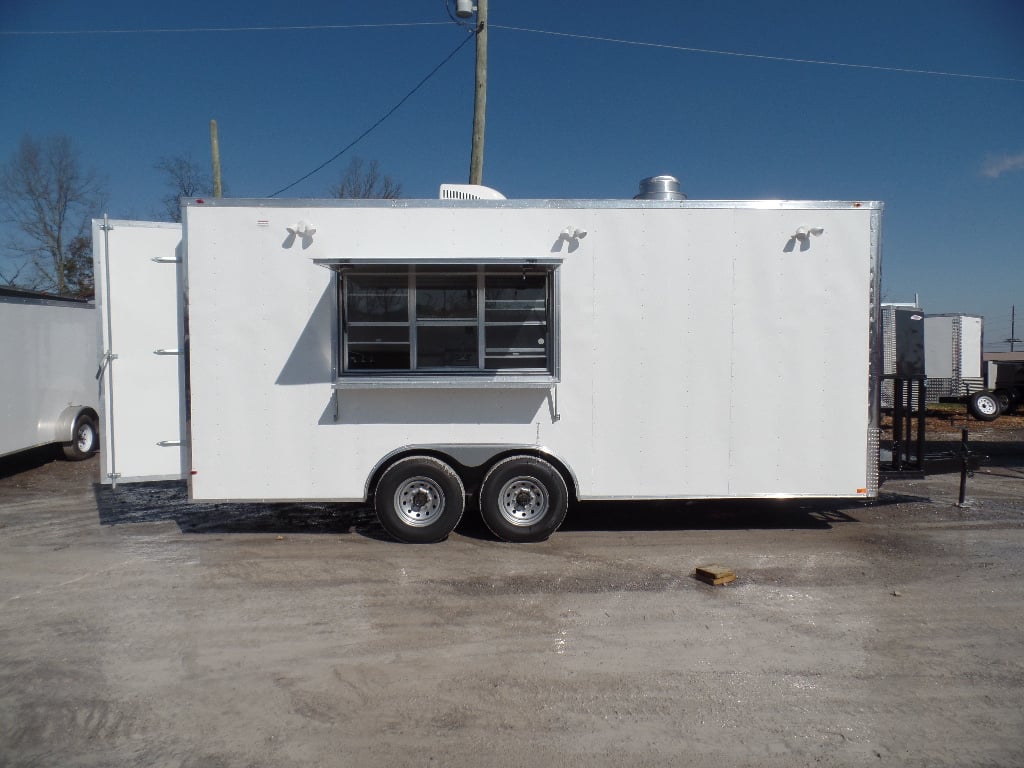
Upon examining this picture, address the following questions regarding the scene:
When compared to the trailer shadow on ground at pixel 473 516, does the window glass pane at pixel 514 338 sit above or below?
above

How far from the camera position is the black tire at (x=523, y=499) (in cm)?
628

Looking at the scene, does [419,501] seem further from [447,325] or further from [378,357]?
[447,325]

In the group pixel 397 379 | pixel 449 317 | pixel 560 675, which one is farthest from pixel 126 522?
pixel 560 675

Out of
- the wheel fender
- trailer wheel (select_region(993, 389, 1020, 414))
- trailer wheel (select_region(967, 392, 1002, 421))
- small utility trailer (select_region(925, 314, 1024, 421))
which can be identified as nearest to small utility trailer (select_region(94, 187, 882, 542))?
the wheel fender

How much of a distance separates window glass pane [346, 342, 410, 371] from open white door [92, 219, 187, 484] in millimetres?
1588

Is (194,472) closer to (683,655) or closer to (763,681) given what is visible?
(683,655)

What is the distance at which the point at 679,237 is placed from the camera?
629 cm

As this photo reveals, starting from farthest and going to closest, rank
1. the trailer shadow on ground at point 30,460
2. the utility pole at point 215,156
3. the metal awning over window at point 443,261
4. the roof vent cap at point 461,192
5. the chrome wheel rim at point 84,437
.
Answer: the utility pole at point 215,156
the chrome wheel rim at point 84,437
the trailer shadow on ground at point 30,460
the roof vent cap at point 461,192
the metal awning over window at point 443,261

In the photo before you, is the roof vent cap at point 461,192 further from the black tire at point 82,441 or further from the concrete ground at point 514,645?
the black tire at point 82,441

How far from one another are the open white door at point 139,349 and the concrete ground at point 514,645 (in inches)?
34.5

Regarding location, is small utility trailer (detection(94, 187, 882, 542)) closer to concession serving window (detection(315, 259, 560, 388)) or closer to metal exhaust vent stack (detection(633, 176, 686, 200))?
concession serving window (detection(315, 259, 560, 388))

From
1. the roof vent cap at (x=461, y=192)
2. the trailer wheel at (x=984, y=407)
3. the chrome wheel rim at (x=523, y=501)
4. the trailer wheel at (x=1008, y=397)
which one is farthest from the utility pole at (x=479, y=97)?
the trailer wheel at (x=1008, y=397)

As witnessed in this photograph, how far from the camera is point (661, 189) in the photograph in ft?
23.0

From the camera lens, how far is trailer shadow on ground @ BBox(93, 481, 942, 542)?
710cm
